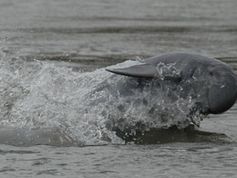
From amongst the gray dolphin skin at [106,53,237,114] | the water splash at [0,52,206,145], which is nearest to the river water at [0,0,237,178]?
the water splash at [0,52,206,145]

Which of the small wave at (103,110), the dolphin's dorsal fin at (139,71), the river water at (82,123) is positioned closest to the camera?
the river water at (82,123)

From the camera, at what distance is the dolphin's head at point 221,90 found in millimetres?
9594

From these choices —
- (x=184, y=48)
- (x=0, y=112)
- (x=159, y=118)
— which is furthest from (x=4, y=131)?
(x=184, y=48)

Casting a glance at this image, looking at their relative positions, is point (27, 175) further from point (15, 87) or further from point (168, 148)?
point (15, 87)

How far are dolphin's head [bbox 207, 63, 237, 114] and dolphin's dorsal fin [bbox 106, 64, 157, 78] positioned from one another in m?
0.60

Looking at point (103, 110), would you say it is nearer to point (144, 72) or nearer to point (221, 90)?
point (144, 72)

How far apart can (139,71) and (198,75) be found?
64cm

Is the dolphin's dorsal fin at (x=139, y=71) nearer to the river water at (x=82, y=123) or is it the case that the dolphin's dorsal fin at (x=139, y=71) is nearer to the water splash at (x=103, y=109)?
the water splash at (x=103, y=109)

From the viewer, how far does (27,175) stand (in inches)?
317

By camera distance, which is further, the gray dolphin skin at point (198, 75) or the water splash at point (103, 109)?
the water splash at point (103, 109)

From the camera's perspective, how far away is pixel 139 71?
31.6ft

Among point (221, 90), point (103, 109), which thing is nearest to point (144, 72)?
point (103, 109)

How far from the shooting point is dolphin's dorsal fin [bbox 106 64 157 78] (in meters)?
9.56

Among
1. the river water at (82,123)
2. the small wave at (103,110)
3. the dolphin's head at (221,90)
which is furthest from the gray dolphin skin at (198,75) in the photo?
the river water at (82,123)
